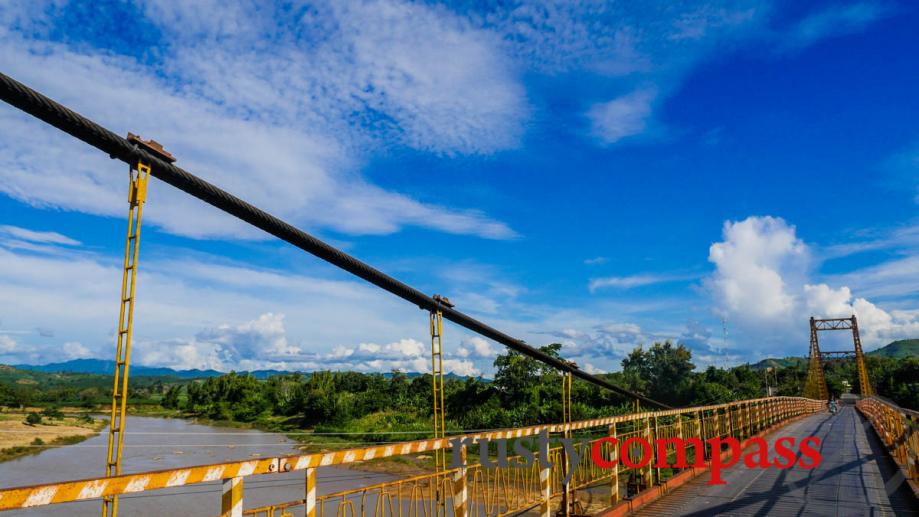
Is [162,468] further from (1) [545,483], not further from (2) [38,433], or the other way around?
(1) [545,483]

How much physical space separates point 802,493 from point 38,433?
57.9 m

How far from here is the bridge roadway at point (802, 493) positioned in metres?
6.70

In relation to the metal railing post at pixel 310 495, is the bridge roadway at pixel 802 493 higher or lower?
lower

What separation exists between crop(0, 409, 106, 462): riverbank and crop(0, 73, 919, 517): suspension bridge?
1541 inches

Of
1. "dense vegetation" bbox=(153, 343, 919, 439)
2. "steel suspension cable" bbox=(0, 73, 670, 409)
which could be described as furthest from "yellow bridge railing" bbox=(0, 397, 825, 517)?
"dense vegetation" bbox=(153, 343, 919, 439)

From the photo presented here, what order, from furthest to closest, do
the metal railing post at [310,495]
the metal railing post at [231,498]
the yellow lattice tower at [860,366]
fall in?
the yellow lattice tower at [860,366], the metal railing post at [310,495], the metal railing post at [231,498]

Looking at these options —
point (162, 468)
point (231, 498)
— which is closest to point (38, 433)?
point (162, 468)

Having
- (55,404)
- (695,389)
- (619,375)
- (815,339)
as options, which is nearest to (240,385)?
(55,404)

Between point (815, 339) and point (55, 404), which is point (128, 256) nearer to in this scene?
point (55, 404)

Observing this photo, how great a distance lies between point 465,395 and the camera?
43.0m

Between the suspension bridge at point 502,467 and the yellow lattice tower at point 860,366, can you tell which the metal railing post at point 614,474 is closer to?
the suspension bridge at point 502,467

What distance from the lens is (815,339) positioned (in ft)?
245

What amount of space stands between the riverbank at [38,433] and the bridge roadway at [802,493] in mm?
40200

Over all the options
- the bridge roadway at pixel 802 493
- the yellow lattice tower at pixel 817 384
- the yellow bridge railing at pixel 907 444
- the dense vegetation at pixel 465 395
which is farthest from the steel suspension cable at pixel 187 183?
the yellow lattice tower at pixel 817 384
